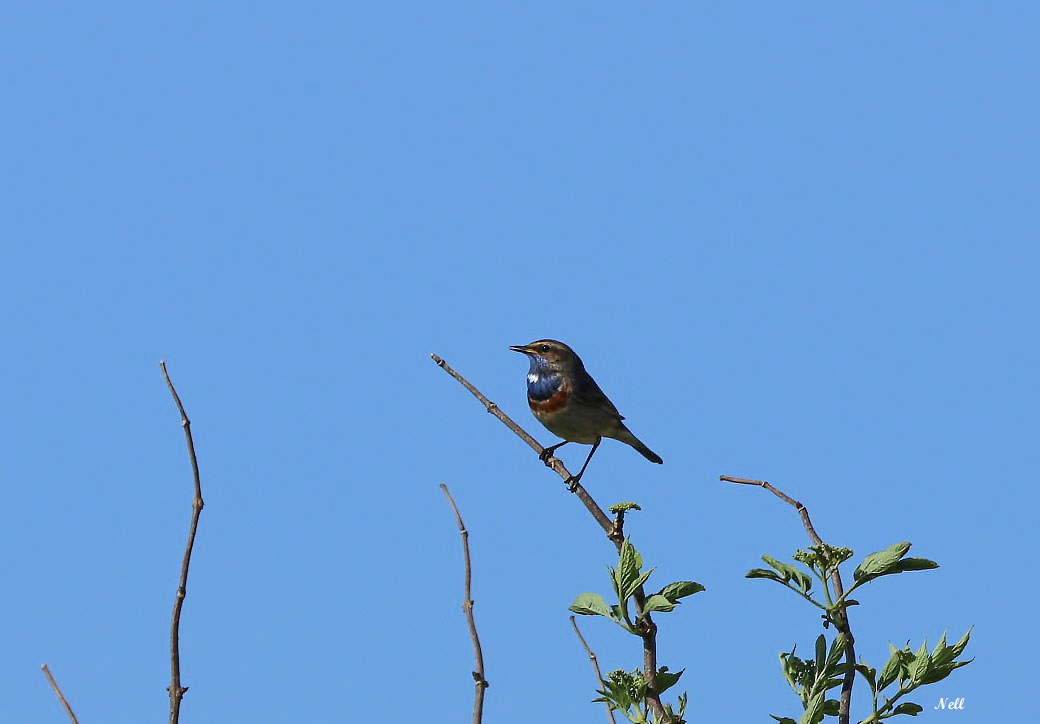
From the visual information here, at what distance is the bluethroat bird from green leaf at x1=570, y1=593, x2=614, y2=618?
8721 millimetres

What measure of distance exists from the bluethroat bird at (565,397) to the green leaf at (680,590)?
8.76 metres

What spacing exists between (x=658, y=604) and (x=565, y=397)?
8.86m

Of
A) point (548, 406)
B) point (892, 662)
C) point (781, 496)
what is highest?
point (548, 406)

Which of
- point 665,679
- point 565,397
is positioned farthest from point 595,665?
point 565,397

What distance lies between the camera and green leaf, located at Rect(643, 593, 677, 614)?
121 inches

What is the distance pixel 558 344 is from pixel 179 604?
922 centimetres

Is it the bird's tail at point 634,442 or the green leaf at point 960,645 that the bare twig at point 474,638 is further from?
the bird's tail at point 634,442

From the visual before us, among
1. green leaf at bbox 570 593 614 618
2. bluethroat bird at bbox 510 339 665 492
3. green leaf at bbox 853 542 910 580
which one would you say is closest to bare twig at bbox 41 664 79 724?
green leaf at bbox 570 593 614 618

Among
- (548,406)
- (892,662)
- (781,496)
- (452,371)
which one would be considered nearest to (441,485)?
(452,371)

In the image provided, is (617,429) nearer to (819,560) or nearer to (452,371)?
(452,371)

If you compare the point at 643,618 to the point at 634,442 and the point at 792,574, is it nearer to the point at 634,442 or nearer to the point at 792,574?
the point at 792,574

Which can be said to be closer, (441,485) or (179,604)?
(179,604)

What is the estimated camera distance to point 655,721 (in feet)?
9.64

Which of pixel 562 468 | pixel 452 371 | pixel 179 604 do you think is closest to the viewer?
pixel 179 604
